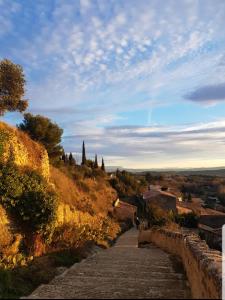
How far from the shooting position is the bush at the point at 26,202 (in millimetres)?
18344

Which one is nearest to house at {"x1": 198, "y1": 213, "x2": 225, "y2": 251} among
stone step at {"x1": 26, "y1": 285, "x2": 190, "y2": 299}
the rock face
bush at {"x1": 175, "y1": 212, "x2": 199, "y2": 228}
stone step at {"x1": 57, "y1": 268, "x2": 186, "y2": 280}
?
bush at {"x1": 175, "y1": 212, "x2": 199, "y2": 228}

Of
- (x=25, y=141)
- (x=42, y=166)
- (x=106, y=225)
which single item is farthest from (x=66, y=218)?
(x=106, y=225)

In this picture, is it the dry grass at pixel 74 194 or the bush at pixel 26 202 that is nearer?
the bush at pixel 26 202

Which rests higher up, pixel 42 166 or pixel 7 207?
pixel 42 166

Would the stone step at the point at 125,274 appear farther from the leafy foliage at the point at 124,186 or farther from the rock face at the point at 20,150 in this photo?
the leafy foliage at the point at 124,186

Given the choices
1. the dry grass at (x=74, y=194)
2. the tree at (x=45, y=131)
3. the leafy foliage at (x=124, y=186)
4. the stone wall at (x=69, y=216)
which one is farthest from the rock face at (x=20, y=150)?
the leafy foliage at (x=124, y=186)

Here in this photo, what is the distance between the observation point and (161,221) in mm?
43469

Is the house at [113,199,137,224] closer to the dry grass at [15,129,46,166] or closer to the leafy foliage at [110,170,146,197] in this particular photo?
the leafy foliage at [110,170,146,197]

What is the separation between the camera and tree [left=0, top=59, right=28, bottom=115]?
81.7 feet

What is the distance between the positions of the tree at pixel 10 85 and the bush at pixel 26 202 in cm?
654

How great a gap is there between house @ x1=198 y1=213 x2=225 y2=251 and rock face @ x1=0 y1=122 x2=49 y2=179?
2020cm

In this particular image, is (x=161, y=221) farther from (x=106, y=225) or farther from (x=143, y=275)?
(x=143, y=275)

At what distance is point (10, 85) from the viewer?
2500 centimetres

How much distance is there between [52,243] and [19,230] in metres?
1.89
